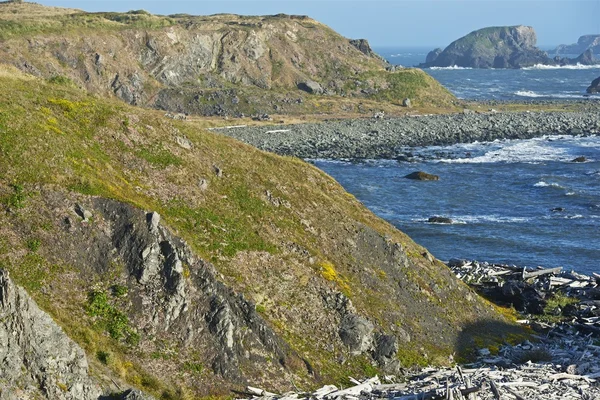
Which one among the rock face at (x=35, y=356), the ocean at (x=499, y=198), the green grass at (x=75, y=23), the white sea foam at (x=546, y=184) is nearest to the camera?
the rock face at (x=35, y=356)

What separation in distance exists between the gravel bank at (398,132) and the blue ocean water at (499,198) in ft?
17.1

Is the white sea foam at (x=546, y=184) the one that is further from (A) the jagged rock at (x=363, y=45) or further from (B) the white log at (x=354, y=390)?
(A) the jagged rock at (x=363, y=45)

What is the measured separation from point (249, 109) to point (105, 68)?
87.5 feet

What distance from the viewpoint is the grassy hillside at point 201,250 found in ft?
82.0

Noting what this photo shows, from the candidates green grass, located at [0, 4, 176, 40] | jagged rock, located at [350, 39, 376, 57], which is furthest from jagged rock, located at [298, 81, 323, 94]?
jagged rock, located at [350, 39, 376, 57]

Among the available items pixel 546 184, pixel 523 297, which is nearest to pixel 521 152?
pixel 546 184

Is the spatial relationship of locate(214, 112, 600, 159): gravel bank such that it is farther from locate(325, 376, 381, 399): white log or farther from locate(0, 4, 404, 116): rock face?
locate(325, 376, 381, 399): white log

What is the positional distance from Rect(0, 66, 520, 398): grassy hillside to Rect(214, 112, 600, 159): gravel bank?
65.7 meters

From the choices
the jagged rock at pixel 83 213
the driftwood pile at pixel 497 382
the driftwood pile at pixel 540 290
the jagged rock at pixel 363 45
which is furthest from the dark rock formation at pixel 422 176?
the jagged rock at pixel 363 45

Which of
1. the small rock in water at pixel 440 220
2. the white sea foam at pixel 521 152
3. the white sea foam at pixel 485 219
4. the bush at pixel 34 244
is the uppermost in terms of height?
the bush at pixel 34 244

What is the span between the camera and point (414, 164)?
100625mm

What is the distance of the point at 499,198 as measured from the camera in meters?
82.3

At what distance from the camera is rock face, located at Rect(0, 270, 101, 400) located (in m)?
20.5

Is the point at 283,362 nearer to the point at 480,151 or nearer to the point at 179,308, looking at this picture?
the point at 179,308
